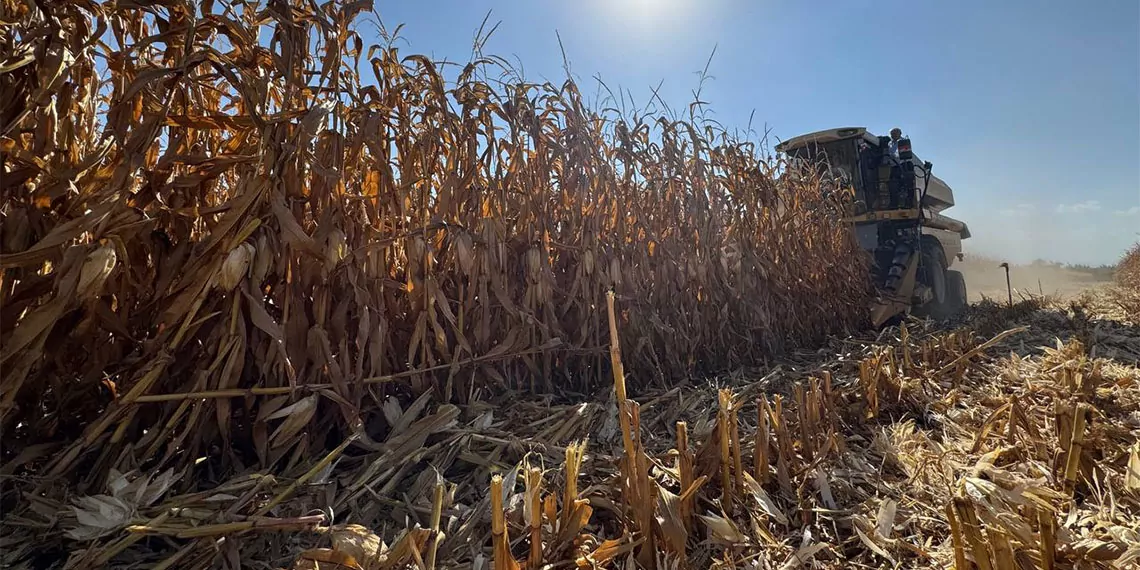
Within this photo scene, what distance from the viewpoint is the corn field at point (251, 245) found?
1.29 m

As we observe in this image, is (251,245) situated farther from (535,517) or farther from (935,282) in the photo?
(935,282)

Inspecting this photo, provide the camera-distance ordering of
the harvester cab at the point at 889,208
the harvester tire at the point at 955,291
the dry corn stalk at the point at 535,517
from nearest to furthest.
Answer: the dry corn stalk at the point at 535,517 → the harvester cab at the point at 889,208 → the harvester tire at the point at 955,291

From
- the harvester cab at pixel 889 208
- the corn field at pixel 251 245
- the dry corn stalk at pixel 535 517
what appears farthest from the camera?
the harvester cab at pixel 889 208

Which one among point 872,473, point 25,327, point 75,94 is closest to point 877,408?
point 872,473

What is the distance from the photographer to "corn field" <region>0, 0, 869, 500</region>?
4.24 ft

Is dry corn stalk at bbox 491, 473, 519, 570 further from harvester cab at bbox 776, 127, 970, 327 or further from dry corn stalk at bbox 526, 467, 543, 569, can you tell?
harvester cab at bbox 776, 127, 970, 327

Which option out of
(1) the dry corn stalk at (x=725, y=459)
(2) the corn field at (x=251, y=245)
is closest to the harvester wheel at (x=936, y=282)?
(2) the corn field at (x=251, y=245)

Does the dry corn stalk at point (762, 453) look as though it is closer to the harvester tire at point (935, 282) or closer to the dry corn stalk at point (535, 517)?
the dry corn stalk at point (535, 517)

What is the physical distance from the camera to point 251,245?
1.48 meters

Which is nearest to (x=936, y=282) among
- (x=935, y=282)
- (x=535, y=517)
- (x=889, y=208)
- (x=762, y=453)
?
(x=935, y=282)

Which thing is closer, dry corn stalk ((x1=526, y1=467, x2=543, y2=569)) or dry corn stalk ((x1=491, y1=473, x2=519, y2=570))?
dry corn stalk ((x1=491, y1=473, x2=519, y2=570))

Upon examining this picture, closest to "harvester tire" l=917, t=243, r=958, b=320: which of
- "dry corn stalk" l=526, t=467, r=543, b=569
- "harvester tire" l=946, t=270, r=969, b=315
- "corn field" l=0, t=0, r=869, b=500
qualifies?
"harvester tire" l=946, t=270, r=969, b=315

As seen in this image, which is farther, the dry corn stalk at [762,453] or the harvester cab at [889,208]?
the harvester cab at [889,208]

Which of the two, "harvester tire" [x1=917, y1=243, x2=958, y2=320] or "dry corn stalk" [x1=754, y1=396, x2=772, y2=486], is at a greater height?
"harvester tire" [x1=917, y1=243, x2=958, y2=320]
